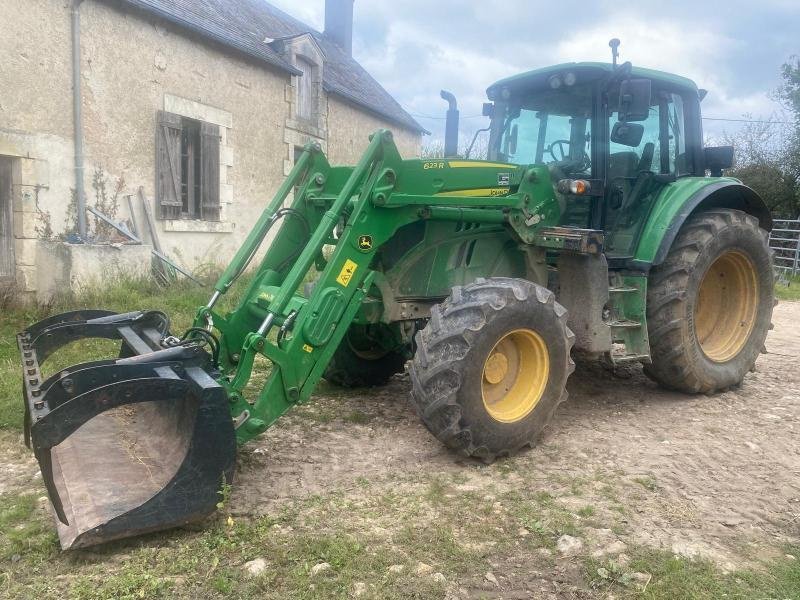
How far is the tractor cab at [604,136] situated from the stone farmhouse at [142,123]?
17.6 feet

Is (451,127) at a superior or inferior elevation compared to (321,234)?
superior

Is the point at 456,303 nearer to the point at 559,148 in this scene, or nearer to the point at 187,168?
the point at 559,148

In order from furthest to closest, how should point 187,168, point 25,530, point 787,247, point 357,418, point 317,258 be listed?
1. point 787,247
2. point 187,168
3. point 357,418
4. point 317,258
5. point 25,530

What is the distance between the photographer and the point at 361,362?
5.19 meters

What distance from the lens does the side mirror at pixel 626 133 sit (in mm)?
4605

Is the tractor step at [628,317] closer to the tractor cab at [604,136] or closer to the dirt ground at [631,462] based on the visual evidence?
the tractor cab at [604,136]

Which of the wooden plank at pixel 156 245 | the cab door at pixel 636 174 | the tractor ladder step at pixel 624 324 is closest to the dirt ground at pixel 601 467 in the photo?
the tractor ladder step at pixel 624 324

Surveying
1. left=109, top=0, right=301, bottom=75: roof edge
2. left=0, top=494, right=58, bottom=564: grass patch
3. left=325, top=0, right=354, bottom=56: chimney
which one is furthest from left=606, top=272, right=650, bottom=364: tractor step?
left=325, top=0, right=354, bottom=56: chimney

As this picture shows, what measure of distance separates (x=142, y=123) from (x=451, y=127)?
543cm

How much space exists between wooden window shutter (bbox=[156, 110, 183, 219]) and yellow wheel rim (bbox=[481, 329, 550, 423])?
6752 millimetres

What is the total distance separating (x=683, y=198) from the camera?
4.82 meters

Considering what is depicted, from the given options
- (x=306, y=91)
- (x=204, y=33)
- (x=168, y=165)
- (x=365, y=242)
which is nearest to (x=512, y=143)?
(x=365, y=242)

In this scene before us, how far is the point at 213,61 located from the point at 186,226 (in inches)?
99.8

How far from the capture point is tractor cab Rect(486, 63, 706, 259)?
15.4ft
